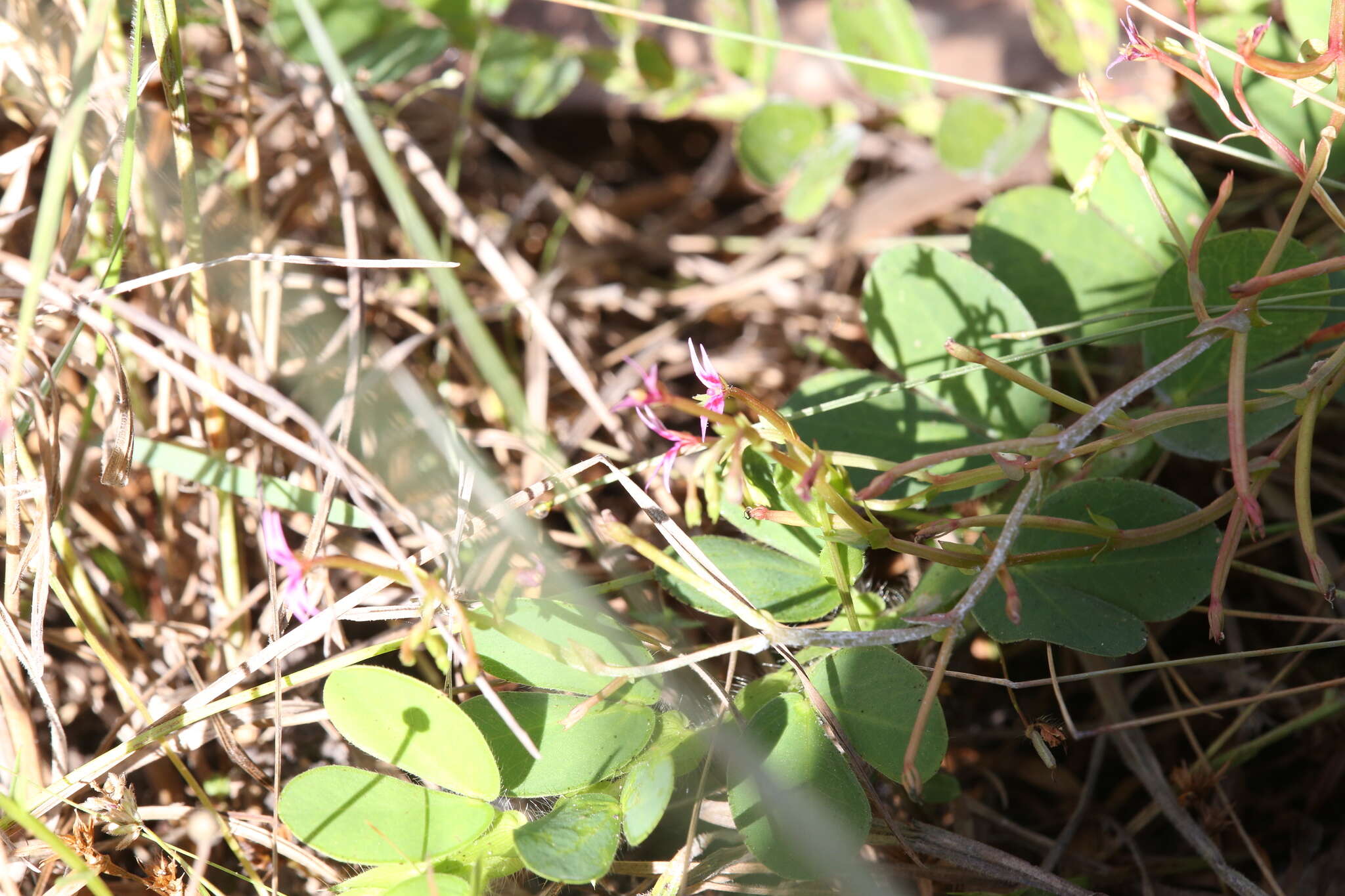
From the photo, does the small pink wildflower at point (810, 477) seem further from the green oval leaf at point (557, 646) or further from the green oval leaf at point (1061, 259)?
the green oval leaf at point (1061, 259)

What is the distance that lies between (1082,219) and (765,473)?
2.17 ft

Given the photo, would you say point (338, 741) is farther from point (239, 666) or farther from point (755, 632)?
point (755, 632)

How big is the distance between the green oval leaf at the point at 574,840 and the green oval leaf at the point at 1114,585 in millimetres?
449

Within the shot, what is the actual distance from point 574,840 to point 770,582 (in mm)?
364

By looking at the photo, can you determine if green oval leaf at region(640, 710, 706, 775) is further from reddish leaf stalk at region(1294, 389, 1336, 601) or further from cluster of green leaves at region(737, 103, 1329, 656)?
reddish leaf stalk at region(1294, 389, 1336, 601)

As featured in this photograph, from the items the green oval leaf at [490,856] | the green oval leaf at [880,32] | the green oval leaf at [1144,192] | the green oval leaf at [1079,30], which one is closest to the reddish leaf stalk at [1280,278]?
the green oval leaf at [1144,192]

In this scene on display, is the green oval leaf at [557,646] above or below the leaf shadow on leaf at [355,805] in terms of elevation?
above

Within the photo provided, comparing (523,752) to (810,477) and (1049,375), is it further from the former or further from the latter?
(1049,375)

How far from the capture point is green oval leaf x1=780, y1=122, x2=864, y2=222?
1678 mm

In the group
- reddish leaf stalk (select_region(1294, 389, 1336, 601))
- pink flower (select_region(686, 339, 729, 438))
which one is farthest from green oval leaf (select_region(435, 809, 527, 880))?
reddish leaf stalk (select_region(1294, 389, 1336, 601))

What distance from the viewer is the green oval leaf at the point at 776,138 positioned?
5.41ft

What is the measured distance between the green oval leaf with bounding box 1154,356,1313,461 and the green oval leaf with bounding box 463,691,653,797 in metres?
0.73

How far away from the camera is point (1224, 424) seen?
116 centimetres

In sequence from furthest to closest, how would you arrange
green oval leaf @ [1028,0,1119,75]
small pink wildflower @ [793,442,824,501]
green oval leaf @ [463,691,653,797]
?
green oval leaf @ [1028,0,1119,75] → green oval leaf @ [463,691,653,797] → small pink wildflower @ [793,442,824,501]
